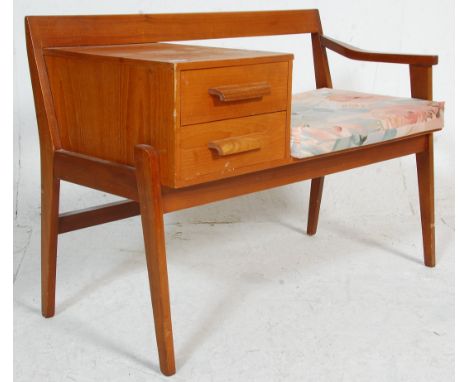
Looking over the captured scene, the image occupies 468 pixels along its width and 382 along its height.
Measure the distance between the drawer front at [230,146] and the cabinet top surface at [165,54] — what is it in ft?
0.52

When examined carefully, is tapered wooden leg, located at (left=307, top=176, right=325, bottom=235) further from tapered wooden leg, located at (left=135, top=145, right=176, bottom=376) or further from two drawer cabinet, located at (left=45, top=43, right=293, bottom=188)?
tapered wooden leg, located at (left=135, top=145, right=176, bottom=376)

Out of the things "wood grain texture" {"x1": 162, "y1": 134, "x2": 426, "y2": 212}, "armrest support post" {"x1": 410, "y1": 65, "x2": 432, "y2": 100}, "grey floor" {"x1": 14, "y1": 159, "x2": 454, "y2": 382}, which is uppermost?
"armrest support post" {"x1": 410, "y1": 65, "x2": 432, "y2": 100}

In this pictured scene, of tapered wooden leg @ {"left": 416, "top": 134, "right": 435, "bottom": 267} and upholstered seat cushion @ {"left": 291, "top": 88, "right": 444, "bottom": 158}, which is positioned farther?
tapered wooden leg @ {"left": 416, "top": 134, "right": 435, "bottom": 267}

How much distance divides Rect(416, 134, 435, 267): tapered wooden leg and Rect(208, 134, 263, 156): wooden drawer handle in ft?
3.33

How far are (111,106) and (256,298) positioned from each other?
2.91 ft

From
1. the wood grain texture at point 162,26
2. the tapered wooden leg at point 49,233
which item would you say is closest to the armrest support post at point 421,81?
the wood grain texture at point 162,26

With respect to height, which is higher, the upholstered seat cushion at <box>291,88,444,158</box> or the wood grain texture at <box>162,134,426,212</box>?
the upholstered seat cushion at <box>291,88,444,158</box>

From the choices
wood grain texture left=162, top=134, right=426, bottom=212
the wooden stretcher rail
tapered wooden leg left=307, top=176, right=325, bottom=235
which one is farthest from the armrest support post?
tapered wooden leg left=307, top=176, right=325, bottom=235

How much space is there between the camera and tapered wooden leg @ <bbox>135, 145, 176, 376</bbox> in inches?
76.4

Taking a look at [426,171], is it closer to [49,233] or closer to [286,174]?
[286,174]

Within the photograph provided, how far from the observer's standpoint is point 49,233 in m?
2.38

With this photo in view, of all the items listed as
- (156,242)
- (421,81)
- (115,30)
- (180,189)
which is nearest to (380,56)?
(421,81)
